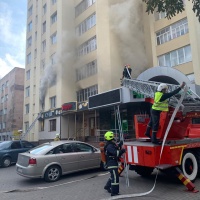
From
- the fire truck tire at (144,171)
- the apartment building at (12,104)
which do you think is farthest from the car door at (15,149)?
the apartment building at (12,104)

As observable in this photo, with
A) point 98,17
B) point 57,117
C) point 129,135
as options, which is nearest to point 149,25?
point 98,17

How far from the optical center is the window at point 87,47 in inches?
925

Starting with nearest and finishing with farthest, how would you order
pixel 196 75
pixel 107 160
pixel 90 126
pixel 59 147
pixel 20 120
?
pixel 107 160 < pixel 59 147 < pixel 196 75 < pixel 90 126 < pixel 20 120

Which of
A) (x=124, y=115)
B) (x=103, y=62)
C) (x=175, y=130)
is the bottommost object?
(x=175, y=130)

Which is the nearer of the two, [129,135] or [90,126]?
[129,135]

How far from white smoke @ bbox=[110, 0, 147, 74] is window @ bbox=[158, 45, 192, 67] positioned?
3139 millimetres

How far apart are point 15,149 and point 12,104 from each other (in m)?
31.8

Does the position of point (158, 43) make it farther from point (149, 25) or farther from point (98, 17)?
point (98, 17)

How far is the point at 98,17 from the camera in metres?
22.9

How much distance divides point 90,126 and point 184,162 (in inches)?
707

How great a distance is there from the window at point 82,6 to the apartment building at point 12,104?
20.9 metres

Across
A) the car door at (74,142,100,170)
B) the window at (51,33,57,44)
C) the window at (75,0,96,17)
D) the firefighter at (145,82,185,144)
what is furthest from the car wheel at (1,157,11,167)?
the window at (51,33,57,44)

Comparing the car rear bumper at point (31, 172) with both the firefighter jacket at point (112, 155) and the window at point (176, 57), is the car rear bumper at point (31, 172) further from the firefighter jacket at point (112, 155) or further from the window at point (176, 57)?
the window at point (176, 57)

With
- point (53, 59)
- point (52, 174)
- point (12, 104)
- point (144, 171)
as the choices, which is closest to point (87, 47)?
point (53, 59)
